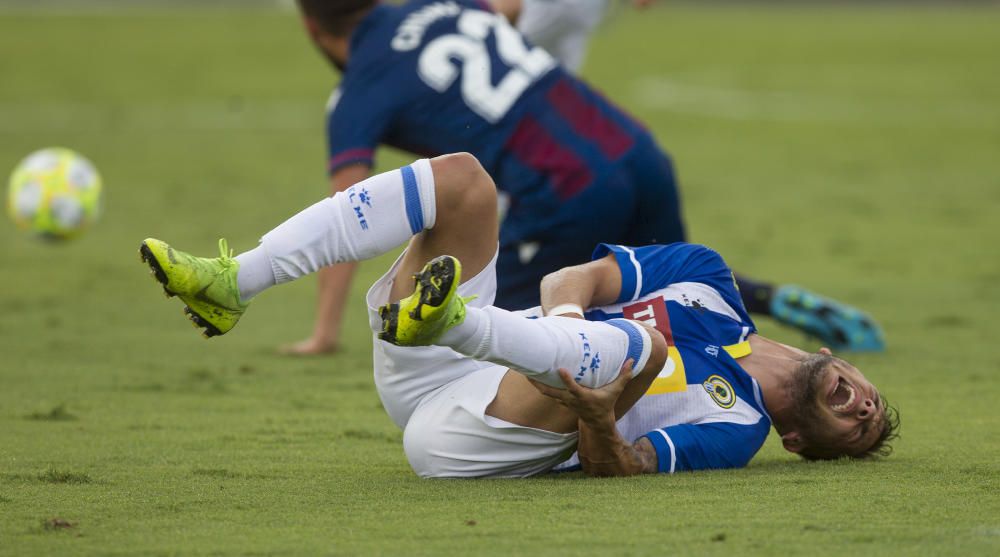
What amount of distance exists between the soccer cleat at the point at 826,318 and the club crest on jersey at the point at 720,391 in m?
2.57

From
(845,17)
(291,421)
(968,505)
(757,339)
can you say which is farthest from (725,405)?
(845,17)

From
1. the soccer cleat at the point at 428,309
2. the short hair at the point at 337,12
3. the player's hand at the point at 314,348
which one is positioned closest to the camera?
the soccer cleat at the point at 428,309

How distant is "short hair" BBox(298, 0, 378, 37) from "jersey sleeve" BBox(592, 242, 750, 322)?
2.05m

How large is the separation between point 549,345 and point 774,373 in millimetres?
917

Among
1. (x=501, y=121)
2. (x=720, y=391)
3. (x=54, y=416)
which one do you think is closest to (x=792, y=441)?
(x=720, y=391)

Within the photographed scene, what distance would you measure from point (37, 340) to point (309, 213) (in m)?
3.61

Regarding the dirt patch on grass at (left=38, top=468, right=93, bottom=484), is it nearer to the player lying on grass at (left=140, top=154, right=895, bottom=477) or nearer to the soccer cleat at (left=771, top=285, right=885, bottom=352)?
the player lying on grass at (left=140, top=154, right=895, bottom=477)

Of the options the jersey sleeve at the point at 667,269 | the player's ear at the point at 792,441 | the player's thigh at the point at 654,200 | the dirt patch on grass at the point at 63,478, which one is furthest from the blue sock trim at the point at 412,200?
the player's thigh at the point at 654,200

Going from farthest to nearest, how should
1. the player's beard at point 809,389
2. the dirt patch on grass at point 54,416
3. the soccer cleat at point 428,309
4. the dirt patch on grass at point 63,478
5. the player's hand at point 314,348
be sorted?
1. the player's hand at point 314,348
2. the dirt patch on grass at point 54,416
3. the player's beard at point 809,389
4. the dirt patch on grass at point 63,478
5. the soccer cleat at point 428,309

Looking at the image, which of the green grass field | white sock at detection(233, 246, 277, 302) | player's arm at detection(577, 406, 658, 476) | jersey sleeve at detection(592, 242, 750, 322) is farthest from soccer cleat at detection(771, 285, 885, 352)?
white sock at detection(233, 246, 277, 302)

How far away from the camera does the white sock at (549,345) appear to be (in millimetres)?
3748

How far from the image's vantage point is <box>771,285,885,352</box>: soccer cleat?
6.84 m

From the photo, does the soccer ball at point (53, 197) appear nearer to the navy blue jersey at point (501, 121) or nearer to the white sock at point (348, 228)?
the navy blue jersey at point (501, 121)

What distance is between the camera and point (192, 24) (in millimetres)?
32500
